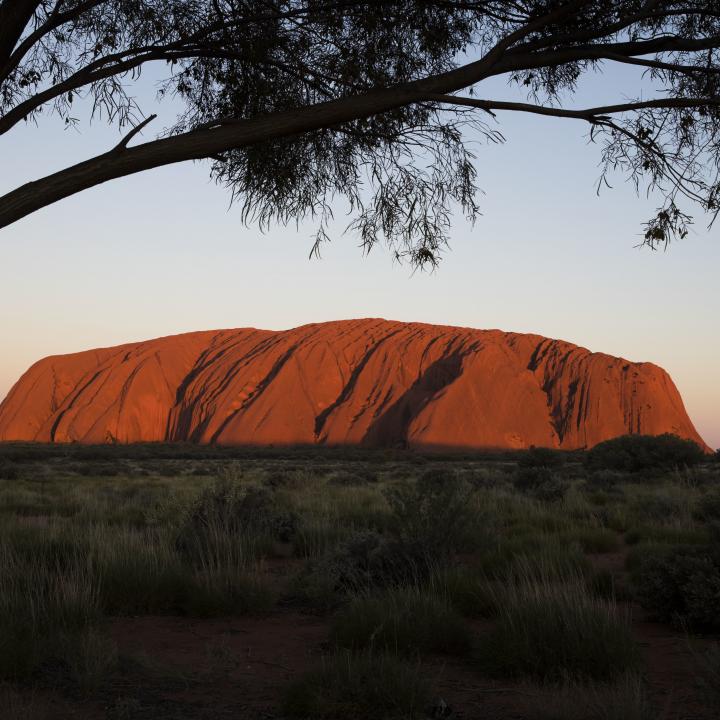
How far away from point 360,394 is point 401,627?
205 feet

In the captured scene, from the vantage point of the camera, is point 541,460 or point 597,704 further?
point 541,460

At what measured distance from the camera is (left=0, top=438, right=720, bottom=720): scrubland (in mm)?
3383

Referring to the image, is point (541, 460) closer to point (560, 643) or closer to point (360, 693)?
point (560, 643)

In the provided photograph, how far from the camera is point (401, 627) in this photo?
13.9 feet

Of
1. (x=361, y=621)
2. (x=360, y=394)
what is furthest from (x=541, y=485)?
(x=360, y=394)

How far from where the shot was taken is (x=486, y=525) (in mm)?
7805

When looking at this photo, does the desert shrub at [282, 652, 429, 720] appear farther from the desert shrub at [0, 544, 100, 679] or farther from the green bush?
the desert shrub at [0, 544, 100, 679]

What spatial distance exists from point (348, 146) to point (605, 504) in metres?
8.25

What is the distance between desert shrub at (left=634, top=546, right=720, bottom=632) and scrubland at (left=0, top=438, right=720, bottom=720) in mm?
13

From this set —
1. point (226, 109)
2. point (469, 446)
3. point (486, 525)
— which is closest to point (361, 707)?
point (486, 525)

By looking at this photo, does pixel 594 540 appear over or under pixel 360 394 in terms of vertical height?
under

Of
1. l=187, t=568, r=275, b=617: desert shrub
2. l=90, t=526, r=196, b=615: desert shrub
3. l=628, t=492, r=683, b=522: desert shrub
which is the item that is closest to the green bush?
l=187, t=568, r=275, b=617: desert shrub

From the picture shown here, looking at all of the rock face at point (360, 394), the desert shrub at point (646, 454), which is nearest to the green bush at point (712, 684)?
the desert shrub at point (646, 454)

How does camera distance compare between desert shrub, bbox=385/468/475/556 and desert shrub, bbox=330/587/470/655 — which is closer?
desert shrub, bbox=330/587/470/655
